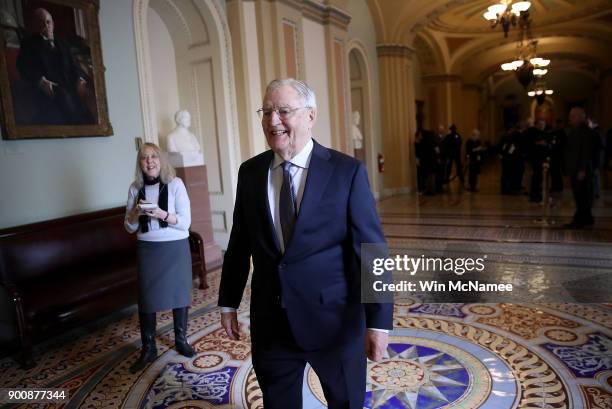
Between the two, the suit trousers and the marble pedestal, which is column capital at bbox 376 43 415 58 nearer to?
the marble pedestal

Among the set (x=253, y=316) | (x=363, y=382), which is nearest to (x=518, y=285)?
(x=363, y=382)

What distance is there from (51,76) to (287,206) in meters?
3.60

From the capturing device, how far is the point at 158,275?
2.99 meters

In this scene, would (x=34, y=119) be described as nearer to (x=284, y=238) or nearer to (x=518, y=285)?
(x=284, y=238)

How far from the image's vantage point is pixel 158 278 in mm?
2986

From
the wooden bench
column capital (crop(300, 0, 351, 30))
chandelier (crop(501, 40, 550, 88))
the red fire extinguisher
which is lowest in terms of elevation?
the wooden bench

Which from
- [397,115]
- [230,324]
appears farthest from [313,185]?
[397,115]

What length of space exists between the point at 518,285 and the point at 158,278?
3.20m

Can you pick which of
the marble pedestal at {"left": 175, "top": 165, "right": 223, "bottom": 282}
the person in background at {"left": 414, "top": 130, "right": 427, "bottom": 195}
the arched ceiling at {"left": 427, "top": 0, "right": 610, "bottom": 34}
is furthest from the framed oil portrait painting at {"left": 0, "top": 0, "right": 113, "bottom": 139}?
the arched ceiling at {"left": 427, "top": 0, "right": 610, "bottom": 34}

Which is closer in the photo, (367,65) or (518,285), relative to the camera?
(518,285)

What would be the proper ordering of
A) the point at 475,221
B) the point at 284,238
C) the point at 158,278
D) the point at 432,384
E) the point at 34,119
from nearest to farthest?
the point at 284,238
the point at 432,384
the point at 158,278
the point at 34,119
the point at 475,221

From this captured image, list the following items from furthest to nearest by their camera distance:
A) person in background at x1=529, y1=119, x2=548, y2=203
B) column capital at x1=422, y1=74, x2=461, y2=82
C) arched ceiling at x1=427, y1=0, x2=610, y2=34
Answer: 1. column capital at x1=422, y1=74, x2=461, y2=82
2. arched ceiling at x1=427, y1=0, x2=610, y2=34
3. person in background at x1=529, y1=119, x2=548, y2=203

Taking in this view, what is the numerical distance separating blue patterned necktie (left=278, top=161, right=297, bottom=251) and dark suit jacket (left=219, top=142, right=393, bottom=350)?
0.14 ft

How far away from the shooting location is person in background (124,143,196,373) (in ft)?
9.65
